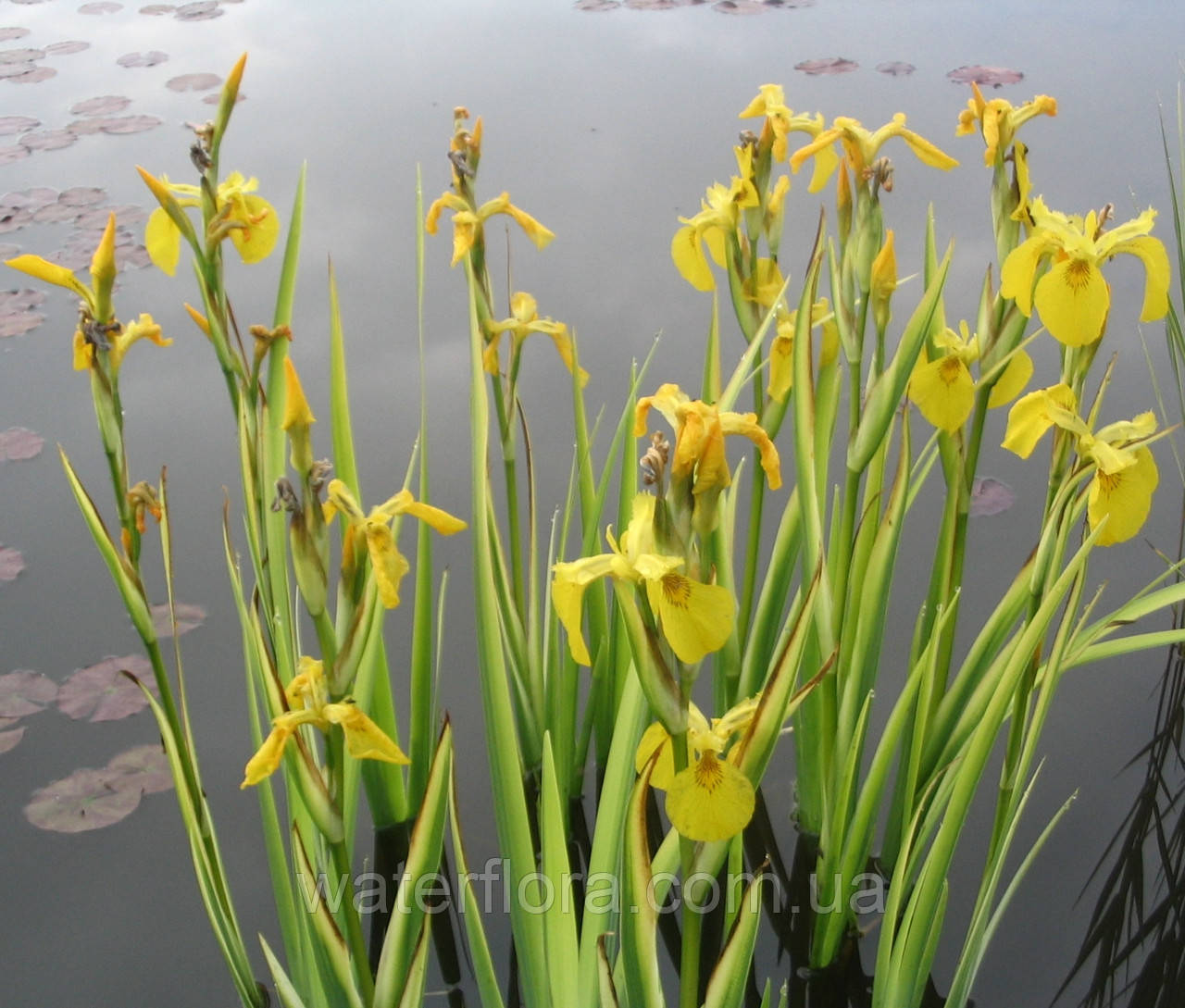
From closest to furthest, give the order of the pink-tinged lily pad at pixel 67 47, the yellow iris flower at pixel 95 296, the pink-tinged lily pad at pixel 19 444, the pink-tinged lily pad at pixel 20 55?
1. the yellow iris flower at pixel 95 296
2. the pink-tinged lily pad at pixel 19 444
3. the pink-tinged lily pad at pixel 20 55
4. the pink-tinged lily pad at pixel 67 47

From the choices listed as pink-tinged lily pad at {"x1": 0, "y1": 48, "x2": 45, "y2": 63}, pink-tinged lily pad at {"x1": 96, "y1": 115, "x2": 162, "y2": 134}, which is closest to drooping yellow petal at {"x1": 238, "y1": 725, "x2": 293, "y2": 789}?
pink-tinged lily pad at {"x1": 96, "y1": 115, "x2": 162, "y2": 134}

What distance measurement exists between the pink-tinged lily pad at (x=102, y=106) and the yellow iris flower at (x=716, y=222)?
3775mm

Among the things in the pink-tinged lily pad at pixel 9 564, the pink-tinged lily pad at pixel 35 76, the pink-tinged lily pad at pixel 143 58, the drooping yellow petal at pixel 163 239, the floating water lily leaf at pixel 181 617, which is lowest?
the floating water lily leaf at pixel 181 617

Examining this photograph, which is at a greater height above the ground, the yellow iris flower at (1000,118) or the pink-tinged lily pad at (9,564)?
the yellow iris flower at (1000,118)

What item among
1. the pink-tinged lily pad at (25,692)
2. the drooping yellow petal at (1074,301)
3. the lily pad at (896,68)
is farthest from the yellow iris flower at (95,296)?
the lily pad at (896,68)

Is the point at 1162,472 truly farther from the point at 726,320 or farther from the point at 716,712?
the point at 716,712

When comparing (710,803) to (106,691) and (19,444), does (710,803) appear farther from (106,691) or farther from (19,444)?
(19,444)

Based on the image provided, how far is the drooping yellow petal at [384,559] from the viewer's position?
0.93 m

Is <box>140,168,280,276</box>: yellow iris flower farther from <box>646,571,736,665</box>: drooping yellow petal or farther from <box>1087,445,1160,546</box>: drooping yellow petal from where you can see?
<box>1087,445,1160,546</box>: drooping yellow petal

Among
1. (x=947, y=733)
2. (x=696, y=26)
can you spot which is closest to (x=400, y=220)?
(x=696, y=26)

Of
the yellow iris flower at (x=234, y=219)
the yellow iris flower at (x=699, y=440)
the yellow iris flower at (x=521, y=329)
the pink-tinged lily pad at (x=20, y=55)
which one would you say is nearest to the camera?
the yellow iris flower at (x=699, y=440)

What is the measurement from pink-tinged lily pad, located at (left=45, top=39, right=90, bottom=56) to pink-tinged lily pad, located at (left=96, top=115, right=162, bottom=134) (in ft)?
3.77

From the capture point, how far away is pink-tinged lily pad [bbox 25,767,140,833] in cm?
193

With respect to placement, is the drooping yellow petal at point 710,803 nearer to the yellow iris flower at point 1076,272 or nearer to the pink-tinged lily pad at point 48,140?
the yellow iris flower at point 1076,272
